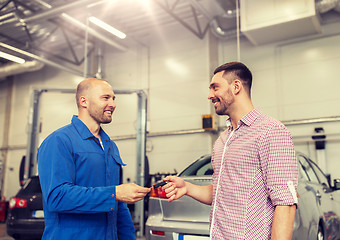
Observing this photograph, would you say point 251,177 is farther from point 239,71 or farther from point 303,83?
point 303,83

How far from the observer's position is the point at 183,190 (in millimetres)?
2010

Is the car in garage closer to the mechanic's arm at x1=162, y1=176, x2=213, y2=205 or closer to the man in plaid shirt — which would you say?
Result: the mechanic's arm at x1=162, y1=176, x2=213, y2=205

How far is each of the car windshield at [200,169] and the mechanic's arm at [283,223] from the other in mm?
2041

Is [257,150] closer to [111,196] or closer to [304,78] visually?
[111,196]

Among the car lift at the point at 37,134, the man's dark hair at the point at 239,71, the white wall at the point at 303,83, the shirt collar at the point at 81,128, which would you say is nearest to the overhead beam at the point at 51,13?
the car lift at the point at 37,134

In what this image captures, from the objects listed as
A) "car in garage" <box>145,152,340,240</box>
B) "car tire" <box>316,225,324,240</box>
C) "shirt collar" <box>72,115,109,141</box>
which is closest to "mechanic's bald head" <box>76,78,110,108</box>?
"shirt collar" <box>72,115,109,141</box>

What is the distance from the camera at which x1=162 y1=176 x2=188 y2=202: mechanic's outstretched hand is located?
6.43 feet

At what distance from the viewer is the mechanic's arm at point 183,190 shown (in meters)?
1.97

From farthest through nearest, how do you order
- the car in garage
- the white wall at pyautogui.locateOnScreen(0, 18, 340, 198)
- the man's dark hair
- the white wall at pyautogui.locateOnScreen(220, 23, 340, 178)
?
the white wall at pyautogui.locateOnScreen(0, 18, 340, 198)
the white wall at pyautogui.locateOnScreen(220, 23, 340, 178)
the car in garage
the man's dark hair

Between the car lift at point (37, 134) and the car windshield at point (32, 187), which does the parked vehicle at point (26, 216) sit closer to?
the car windshield at point (32, 187)

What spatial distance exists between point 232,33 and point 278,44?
1144 millimetres

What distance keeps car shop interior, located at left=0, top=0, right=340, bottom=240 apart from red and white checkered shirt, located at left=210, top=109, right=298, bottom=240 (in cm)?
321

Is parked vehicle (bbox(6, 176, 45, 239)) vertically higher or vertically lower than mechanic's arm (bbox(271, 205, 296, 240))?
lower

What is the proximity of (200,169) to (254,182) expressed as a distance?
2144mm
